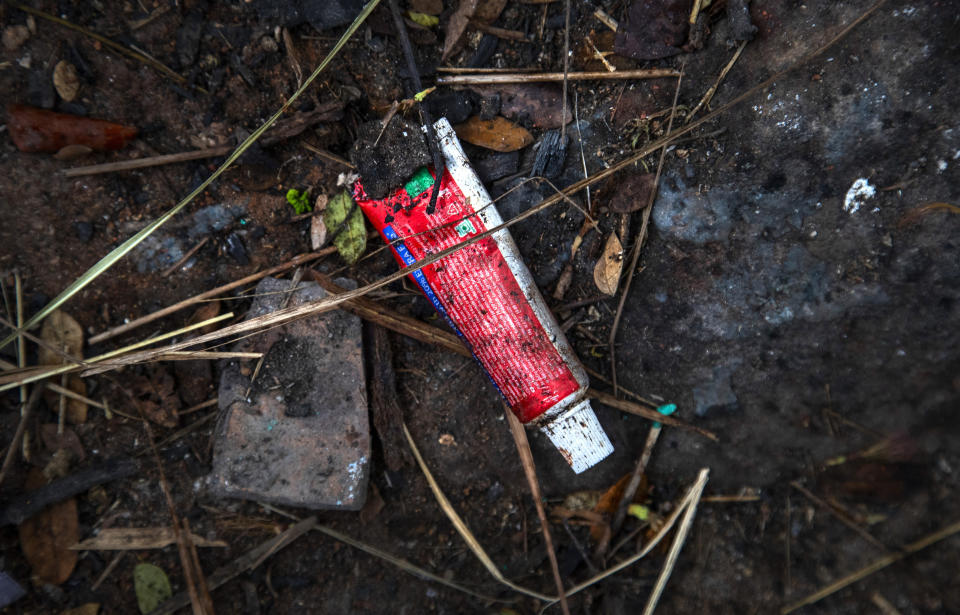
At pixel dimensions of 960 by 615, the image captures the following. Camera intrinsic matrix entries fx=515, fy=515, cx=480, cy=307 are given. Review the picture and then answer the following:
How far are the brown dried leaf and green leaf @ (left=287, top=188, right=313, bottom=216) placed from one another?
86 centimetres

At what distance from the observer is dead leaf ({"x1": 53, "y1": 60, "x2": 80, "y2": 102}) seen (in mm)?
1701

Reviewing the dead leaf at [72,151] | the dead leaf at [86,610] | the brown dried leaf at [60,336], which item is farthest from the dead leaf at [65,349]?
the dead leaf at [86,610]

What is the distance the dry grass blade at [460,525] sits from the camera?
1.78 m

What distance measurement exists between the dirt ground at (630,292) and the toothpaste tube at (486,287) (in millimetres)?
159

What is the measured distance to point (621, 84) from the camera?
172cm

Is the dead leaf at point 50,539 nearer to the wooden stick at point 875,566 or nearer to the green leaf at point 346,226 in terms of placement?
the green leaf at point 346,226

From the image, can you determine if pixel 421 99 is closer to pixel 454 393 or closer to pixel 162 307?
pixel 454 393

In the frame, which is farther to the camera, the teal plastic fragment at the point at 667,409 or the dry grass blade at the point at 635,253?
the teal plastic fragment at the point at 667,409

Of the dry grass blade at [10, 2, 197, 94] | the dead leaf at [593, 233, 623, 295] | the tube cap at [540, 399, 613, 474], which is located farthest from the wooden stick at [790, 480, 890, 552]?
the dry grass blade at [10, 2, 197, 94]

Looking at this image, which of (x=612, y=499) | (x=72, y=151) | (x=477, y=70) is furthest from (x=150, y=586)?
(x=477, y=70)

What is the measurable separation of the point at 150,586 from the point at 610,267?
1.96m

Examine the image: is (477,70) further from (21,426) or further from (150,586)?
(150,586)

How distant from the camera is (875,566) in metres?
1.51

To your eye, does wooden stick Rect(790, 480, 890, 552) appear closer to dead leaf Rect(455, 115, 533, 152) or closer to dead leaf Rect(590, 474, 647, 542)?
dead leaf Rect(590, 474, 647, 542)
